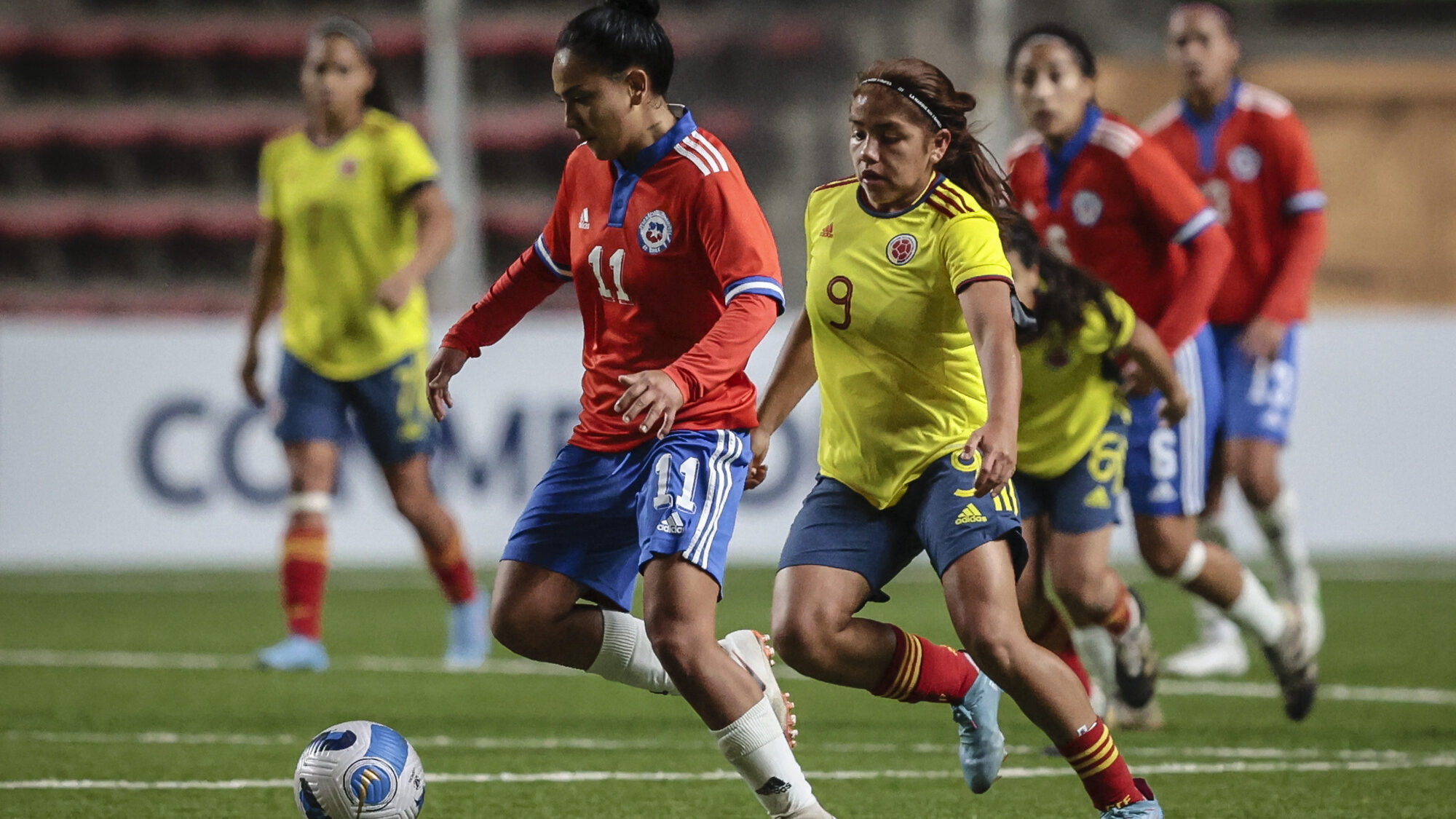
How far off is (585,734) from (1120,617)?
1.59 metres

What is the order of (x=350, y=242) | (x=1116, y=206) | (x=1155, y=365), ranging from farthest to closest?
1. (x=350, y=242)
2. (x=1116, y=206)
3. (x=1155, y=365)

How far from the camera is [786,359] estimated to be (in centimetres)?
445

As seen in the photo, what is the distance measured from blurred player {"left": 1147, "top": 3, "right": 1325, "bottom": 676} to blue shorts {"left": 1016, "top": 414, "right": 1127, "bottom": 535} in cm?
165

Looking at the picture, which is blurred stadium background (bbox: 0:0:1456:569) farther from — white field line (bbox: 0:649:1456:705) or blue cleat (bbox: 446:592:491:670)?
blue cleat (bbox: 446:592:491:670)

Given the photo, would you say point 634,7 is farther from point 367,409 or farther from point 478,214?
point 478,214

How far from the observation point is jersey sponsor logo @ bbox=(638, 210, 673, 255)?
4.13 metres

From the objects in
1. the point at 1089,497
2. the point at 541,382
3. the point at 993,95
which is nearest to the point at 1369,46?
the point at 993,95

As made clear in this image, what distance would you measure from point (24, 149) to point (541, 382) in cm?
907

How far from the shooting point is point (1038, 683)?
12.8 feet

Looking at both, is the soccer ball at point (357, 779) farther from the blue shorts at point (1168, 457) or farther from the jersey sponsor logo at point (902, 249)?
the blue shorts at point (1168, 457)

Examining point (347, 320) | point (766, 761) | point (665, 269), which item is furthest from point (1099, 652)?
point (347, 320)

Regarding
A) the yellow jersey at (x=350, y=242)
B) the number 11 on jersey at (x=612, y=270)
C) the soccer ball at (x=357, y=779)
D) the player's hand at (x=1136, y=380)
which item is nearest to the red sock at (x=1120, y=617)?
the player's hand at (x=1136, y=380)

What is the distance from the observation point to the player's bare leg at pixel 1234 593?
19.1 ft

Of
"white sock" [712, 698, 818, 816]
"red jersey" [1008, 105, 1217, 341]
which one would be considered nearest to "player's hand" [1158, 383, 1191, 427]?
"red jersey" [1008, 105, 1217, 341]
